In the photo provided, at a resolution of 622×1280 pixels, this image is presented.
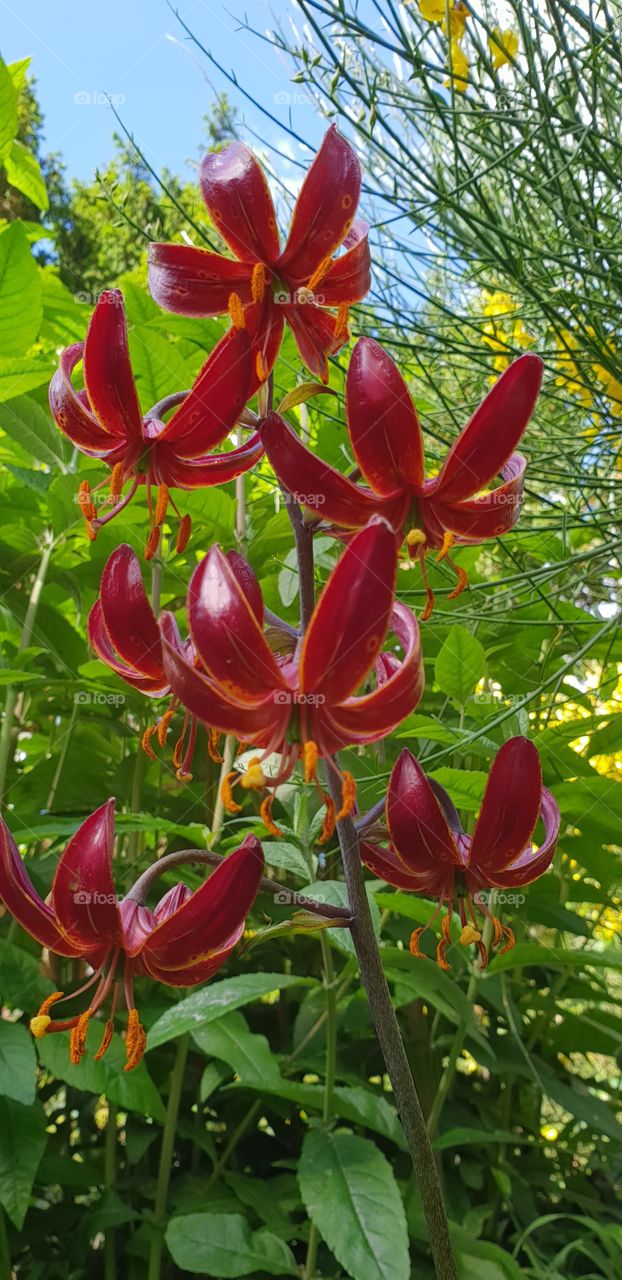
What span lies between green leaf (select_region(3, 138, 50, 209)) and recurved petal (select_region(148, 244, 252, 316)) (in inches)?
39.4

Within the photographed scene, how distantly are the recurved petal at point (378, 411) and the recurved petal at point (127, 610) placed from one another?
0.18 m

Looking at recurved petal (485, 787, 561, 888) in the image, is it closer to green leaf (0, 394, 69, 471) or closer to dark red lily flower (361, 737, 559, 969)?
dark red lily flower (361, 737, 559, 969)

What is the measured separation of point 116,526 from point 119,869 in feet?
1.64

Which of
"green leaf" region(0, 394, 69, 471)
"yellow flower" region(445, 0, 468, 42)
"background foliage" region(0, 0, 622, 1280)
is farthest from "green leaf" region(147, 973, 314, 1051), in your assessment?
"yellow flower" region(445, 0, 468, 42)

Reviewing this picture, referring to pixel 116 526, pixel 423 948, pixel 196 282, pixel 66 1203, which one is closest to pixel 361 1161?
pixel 423 948

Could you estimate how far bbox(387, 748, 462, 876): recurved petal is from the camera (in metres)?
0.61

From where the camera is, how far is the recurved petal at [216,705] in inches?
19.5

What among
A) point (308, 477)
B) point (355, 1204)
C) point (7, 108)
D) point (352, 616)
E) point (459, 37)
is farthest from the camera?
point (7, 108)

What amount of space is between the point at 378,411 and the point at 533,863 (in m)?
0.34

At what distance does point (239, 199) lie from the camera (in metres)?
0.60

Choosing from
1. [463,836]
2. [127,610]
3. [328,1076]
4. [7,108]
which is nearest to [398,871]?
[463,836]

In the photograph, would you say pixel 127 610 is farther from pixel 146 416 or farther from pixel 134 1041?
pixel 134 1041

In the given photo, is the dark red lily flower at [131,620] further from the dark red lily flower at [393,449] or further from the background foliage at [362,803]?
the background foliage at [362,803]

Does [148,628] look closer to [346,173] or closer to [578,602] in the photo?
[346,173]
